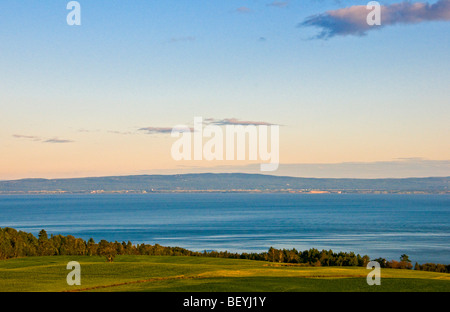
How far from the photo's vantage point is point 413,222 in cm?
16875

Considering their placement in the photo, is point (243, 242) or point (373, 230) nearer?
point (243, 242)

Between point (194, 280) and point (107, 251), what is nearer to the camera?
point (194, 280)

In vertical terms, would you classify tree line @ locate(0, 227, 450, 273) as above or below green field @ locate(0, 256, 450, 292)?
below

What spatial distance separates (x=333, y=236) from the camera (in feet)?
418

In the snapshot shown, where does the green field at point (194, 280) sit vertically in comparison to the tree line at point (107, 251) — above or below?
above

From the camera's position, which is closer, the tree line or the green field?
the green field

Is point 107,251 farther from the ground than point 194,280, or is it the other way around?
point 194,280

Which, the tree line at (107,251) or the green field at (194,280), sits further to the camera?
the tree line at (107,251)

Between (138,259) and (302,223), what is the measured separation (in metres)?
102
